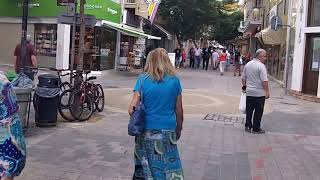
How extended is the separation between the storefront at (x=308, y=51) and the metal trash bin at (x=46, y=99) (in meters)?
11.1

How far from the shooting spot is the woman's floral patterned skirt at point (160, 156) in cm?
481

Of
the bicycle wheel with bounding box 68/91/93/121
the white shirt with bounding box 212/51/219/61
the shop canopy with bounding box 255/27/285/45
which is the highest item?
the shop canopy with bounding box 255/27/285/45

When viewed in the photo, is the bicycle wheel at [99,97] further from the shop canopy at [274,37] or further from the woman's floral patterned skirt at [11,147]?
the shop canopy at [274,37]

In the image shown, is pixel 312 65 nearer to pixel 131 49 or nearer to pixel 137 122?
pixel 137 122

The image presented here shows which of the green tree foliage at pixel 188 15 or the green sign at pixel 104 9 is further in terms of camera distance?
the green tree foliage at pixel 188 15

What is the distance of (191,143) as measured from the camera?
29.0ft

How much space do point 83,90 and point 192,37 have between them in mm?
33078

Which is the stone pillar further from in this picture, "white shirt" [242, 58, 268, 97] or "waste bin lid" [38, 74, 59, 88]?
"white shirt" [242, 58, 268, 97]

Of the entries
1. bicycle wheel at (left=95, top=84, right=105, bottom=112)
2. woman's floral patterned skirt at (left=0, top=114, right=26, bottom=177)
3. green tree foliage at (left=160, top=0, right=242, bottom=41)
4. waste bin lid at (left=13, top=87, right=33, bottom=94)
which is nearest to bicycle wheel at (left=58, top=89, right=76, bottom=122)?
bicycle wheel at (left=95, top=84, right=105, bottom=112)

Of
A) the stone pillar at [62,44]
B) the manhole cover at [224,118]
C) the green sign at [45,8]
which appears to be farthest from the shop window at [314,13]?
the stone pillar at [62,44]

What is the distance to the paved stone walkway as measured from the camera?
672cm

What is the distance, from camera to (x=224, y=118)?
12.2 metres

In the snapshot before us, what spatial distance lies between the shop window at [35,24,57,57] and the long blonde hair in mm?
19003

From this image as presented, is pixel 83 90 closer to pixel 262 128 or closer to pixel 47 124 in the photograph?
pixel 47 124
